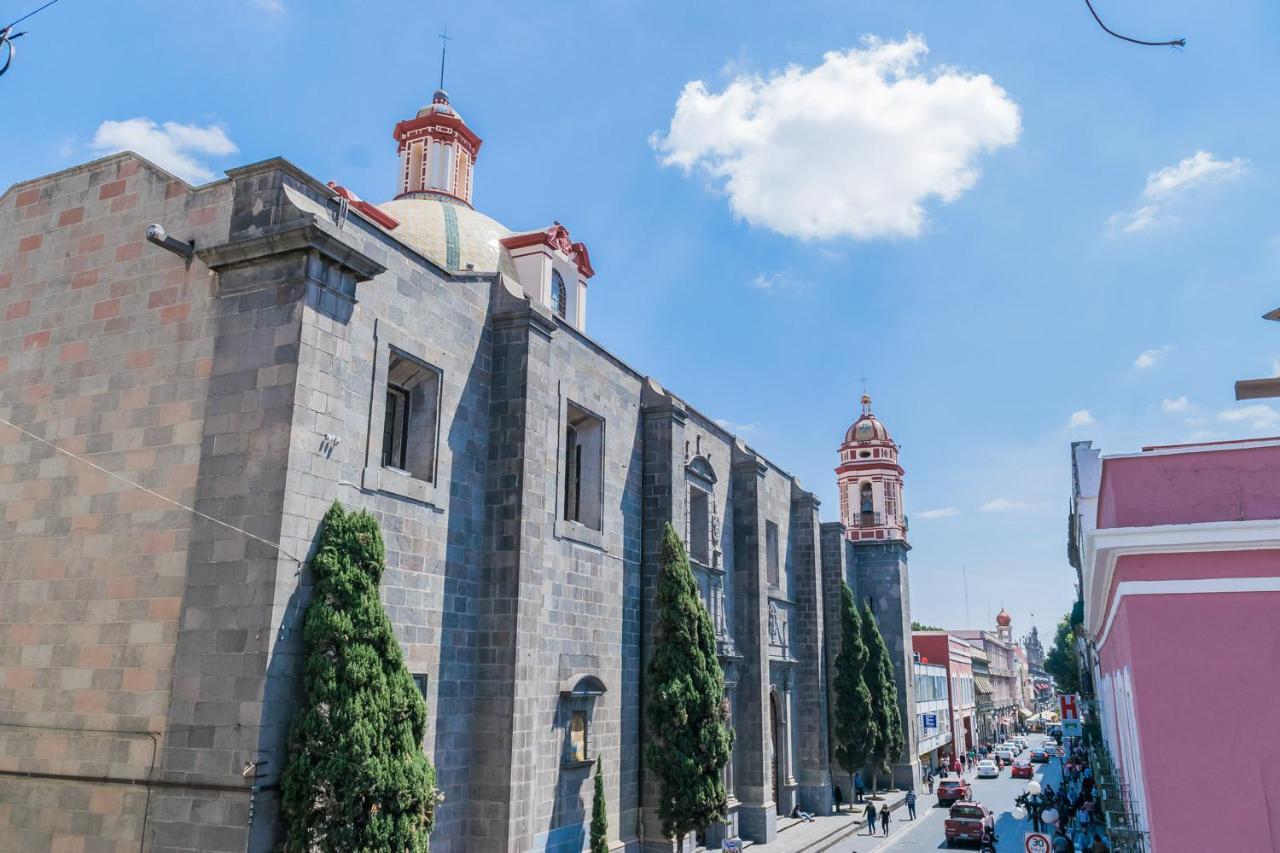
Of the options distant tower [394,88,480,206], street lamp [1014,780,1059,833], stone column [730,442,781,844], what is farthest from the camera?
distant tower [394,88,480,206]

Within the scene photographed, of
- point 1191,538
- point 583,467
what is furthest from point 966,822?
point 1191,538

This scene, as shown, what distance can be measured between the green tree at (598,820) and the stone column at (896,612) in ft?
70.4

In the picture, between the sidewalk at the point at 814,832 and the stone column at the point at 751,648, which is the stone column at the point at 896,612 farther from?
the stone column at the point at 751,648

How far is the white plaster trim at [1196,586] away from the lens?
8.20 meters

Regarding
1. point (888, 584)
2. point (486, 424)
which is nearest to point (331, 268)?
point (486, 424)

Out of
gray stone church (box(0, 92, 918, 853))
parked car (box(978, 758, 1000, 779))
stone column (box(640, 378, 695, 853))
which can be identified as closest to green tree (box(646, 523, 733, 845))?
stone column (box(640, 378, 695, 853))

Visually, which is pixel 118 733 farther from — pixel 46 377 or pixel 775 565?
pixel 775 565

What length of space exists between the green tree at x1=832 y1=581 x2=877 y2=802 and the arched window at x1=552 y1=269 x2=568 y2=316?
47.9 feet

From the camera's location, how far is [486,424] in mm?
14961

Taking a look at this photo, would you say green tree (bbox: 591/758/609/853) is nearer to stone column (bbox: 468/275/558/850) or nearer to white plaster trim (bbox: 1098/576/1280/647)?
stone column (bbox: 468/275/558/850)

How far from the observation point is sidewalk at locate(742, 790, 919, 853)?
22.2m

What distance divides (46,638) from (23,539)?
149 centimetres

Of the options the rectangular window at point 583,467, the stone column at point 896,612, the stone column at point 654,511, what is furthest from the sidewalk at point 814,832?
the rectangular window at point 583,467

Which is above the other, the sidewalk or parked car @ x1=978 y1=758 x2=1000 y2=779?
the sidewalk
